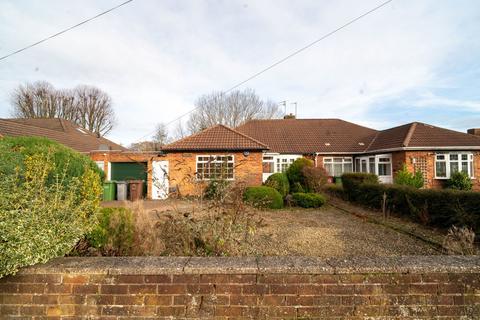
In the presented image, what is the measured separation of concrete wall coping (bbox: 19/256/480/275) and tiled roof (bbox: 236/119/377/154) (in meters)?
19.1

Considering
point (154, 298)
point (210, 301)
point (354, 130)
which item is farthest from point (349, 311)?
point (354, 130)

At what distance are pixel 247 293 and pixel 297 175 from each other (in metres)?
12.6

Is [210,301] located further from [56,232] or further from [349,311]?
[56,232]

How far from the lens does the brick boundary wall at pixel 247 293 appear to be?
1.97 metres

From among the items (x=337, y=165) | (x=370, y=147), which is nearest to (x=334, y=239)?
(x=337, y=165)

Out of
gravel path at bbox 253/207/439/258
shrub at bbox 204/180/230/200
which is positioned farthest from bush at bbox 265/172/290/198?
shrub at bbox 204/180/230/200

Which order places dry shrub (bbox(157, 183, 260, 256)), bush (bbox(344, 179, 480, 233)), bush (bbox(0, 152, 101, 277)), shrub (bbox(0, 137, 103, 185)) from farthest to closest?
bush (bbox(344, 179, 480, 233))
shrub (bbox(0, 137, 103, 185))
dry shrub (bbox(157, 183, 260, 256))
bush (bbox(0, 152, 101, 277))

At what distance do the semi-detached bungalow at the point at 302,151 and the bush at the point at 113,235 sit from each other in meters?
6.10

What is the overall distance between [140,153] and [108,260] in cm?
1588

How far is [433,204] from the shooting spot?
288 inches

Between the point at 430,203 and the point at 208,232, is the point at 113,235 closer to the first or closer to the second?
the point at 208,232

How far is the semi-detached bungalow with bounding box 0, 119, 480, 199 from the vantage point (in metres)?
15.0

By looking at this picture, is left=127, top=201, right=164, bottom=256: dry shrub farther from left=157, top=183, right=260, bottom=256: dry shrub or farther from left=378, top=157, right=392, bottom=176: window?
left=378, top=157, right=392, bottom=176: window

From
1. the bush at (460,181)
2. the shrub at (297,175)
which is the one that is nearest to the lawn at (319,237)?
the shrub at (297,175)
